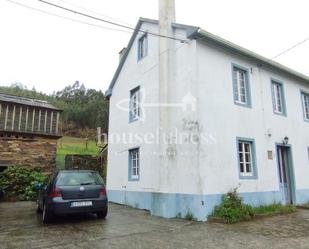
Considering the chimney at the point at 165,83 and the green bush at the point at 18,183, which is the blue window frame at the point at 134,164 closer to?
the chimney at the point at 165,83

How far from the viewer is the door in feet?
35.9

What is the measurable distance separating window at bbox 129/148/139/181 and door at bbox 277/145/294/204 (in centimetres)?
611

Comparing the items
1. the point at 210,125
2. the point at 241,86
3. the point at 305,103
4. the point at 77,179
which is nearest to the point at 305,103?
the point at 305,103

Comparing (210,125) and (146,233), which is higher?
(210,125)

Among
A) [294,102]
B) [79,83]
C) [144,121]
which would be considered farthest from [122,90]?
[79,83]

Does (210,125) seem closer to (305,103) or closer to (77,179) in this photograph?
(77,179)

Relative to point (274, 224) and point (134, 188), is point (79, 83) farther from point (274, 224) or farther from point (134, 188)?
point (274, 224)

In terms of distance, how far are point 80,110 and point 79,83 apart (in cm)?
1519

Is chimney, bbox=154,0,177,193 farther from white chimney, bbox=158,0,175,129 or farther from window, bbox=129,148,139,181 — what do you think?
window, bbox=129,148,139,181

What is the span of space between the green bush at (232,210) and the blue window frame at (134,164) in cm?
406

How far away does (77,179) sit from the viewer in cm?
743

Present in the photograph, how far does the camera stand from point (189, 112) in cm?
870

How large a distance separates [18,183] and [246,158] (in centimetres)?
1181

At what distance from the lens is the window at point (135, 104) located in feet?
38.2
